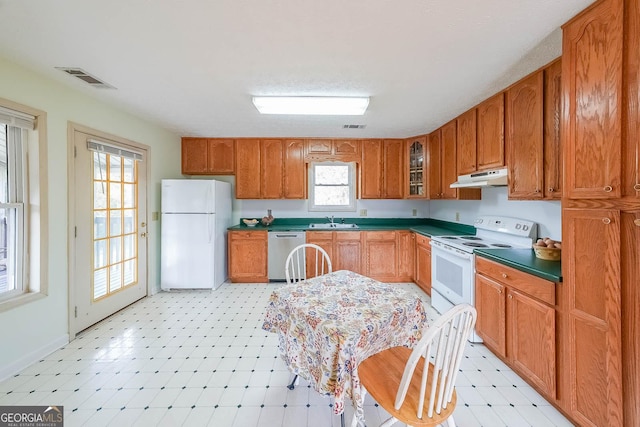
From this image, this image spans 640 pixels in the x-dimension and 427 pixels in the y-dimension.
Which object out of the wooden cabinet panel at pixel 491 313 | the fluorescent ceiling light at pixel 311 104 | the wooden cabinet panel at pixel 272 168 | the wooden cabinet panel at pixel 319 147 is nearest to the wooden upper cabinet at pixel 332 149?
the wooden cabinet panel at pixel 319 147

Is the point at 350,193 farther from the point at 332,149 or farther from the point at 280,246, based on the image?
the point at 280,246

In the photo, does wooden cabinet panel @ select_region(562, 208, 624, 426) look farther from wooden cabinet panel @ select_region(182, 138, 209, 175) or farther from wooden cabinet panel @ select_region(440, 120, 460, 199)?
wooden cabinet panel @ select_region(182, 138, 209, 175)

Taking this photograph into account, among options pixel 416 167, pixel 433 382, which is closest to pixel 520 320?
pixel 433 382

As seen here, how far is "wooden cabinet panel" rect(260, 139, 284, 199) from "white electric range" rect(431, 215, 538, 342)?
95.2 inches

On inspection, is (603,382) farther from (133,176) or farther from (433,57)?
(133,176)

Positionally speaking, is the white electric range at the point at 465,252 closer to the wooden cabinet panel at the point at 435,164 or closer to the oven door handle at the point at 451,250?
the oven door handle at the point at 451,250

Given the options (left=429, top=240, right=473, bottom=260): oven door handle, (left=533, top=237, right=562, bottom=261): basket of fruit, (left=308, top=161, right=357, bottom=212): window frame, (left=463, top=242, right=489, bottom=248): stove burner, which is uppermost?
(left=308, top=161, right=357, bottom=212): window frame

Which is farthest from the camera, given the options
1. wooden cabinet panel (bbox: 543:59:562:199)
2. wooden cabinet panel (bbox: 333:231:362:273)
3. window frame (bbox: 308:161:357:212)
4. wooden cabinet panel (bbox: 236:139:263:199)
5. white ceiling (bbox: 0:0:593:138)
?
window frame (bbox: 308:161:357:212)

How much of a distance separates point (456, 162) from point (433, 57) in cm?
165

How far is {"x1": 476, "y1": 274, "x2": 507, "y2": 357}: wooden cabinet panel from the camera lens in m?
1.93

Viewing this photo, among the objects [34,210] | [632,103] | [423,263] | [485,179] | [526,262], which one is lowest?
[423,263]

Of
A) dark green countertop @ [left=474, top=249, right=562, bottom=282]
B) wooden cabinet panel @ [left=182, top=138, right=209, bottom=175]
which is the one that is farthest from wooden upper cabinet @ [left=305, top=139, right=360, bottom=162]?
dark green countertop @ [left=474, top=249, right=562, bottom=282]

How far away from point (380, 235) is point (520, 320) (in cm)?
213

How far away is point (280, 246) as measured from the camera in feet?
12.4
